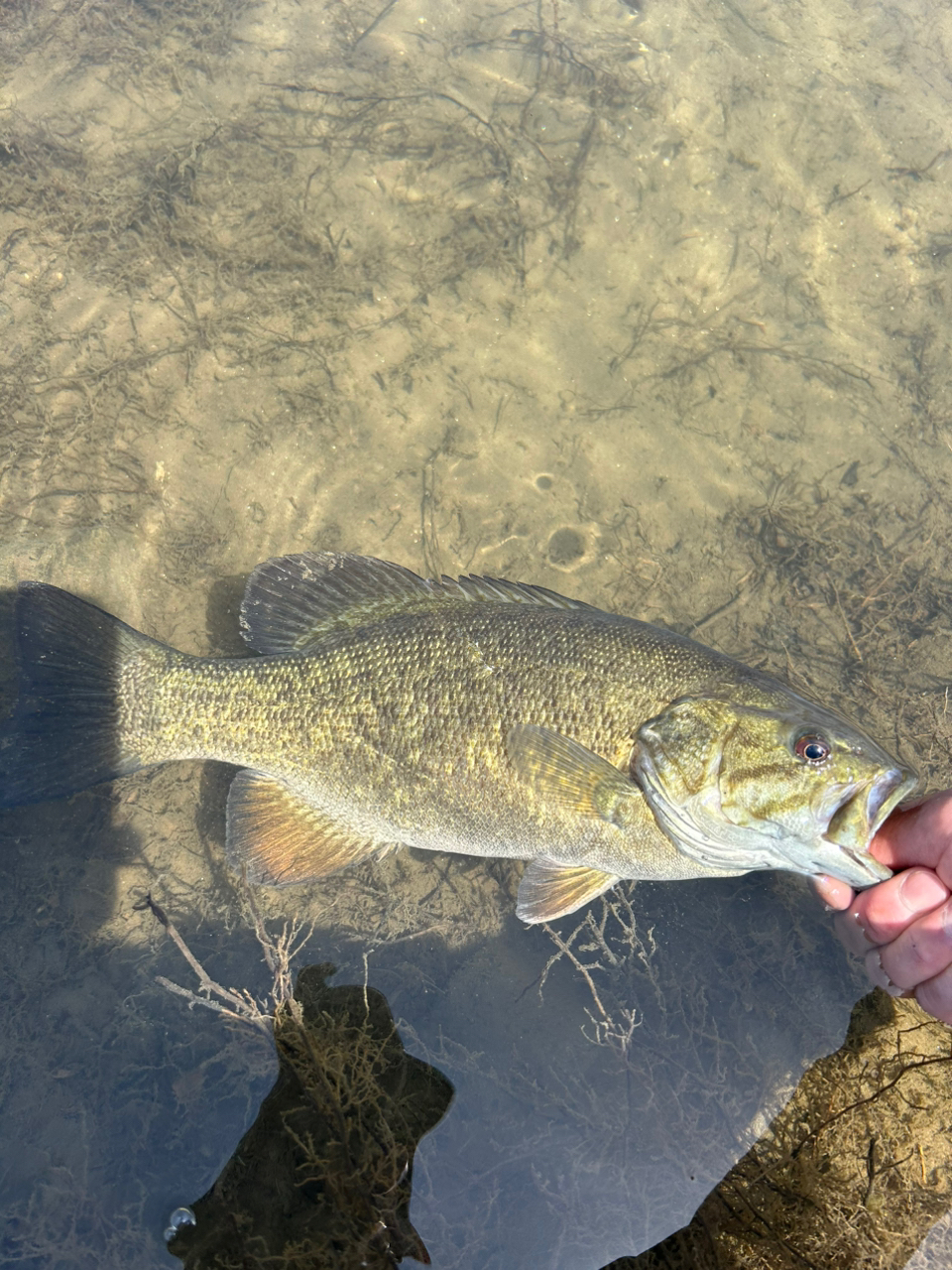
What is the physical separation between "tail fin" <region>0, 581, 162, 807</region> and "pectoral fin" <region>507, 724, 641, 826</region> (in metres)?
1.92

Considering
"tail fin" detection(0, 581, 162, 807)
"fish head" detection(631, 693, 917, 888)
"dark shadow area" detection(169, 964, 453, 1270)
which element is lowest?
"dark shadow area" detection(169, 964, 453, 1270)

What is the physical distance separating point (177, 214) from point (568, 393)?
9.14 feet

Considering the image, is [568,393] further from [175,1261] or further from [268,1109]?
[175,1261]

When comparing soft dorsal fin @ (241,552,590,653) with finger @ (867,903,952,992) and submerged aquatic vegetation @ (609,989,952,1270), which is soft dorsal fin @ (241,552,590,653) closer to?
finger @ (867,903,952,992)

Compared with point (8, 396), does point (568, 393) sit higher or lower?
higher

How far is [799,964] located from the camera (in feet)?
11.8

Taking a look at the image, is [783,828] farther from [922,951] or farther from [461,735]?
[461,735]

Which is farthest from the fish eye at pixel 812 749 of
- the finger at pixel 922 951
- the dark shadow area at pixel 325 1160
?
the dark shadow area at pixel 325 1160

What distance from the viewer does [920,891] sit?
9.20 feet

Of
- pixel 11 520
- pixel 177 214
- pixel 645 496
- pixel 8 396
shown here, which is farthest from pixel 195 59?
pixel 645 496

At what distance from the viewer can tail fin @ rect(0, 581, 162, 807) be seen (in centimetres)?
328

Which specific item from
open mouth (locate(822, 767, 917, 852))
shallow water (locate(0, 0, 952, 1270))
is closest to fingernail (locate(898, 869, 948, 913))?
open mouth (locate(822, 767, 917, 852))

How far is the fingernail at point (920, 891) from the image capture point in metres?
2.78

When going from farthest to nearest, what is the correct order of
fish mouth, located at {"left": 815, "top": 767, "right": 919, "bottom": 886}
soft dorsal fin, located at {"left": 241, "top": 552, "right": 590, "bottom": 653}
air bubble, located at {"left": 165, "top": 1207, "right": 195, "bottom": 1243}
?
soft dorsal fin, located at {"left": 241, "top": 552, "right": 590, "bottom": 653} < air bubble, located at {"left": 165, "top": 1207, "right": 195, "bottom": 1243} < fish mouth, located at {"left": 815, "top": 767, "right": 919, "bottom": 886}
